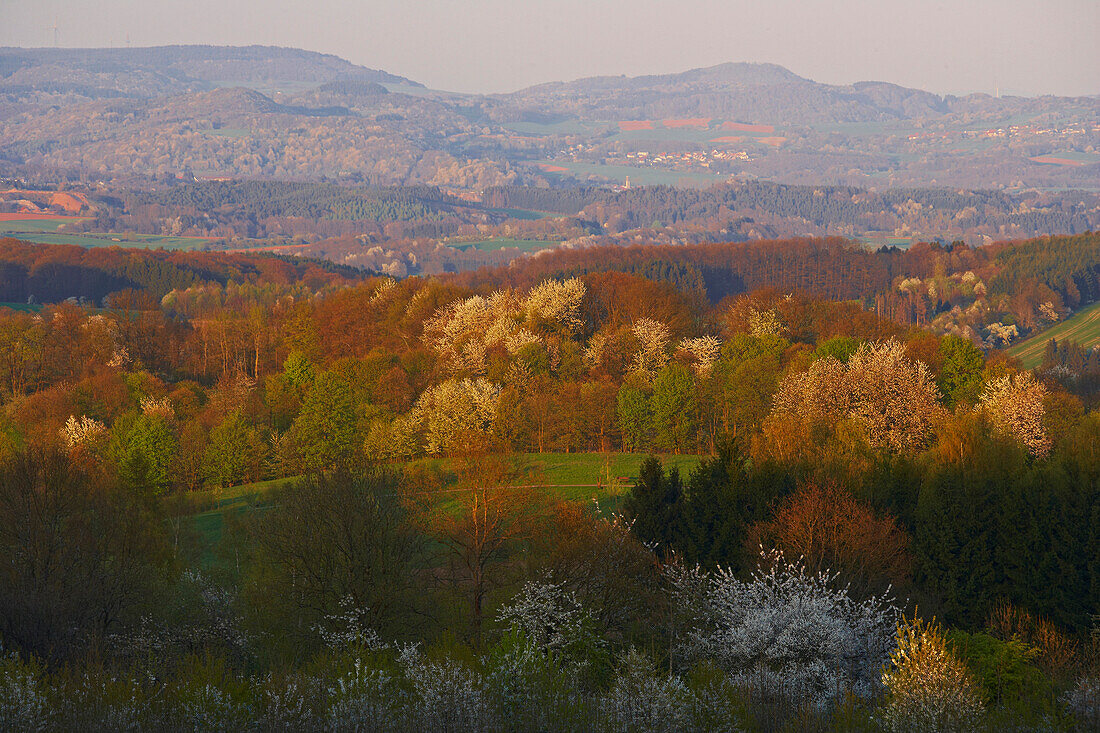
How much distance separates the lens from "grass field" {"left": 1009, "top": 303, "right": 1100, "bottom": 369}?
129750 millimetres

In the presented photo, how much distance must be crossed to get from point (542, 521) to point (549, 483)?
1766 cm

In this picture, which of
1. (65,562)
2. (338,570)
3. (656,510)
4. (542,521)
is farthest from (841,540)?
(65,562)

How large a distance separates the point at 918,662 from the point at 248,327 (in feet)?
279

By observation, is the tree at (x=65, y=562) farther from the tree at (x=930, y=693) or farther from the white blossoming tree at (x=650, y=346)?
the white blossoming tree at (x=650, y=346)

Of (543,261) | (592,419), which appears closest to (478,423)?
(592,419)

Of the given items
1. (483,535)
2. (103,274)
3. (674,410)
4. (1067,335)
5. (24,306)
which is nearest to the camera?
(483,535)

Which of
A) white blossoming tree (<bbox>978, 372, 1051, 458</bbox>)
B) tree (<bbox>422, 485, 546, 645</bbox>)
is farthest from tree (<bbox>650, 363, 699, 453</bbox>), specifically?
tree (<bbox>422, 485, 546, 645</bbox>)

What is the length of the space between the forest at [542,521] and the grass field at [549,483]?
1.16 ft

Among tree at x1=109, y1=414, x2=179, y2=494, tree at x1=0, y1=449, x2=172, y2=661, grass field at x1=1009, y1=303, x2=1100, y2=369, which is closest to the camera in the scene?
tree at x1=0, y1=449, x2=172, y2=661

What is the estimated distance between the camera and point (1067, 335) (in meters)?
141

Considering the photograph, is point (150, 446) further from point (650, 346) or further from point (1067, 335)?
point (1067, 335)

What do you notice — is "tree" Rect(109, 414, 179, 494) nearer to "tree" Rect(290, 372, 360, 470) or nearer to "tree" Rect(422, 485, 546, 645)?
"tree" Rect(290, 372, 360, 470)

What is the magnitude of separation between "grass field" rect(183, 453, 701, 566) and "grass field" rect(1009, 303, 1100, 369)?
74.7m

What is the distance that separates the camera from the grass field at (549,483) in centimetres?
5656
